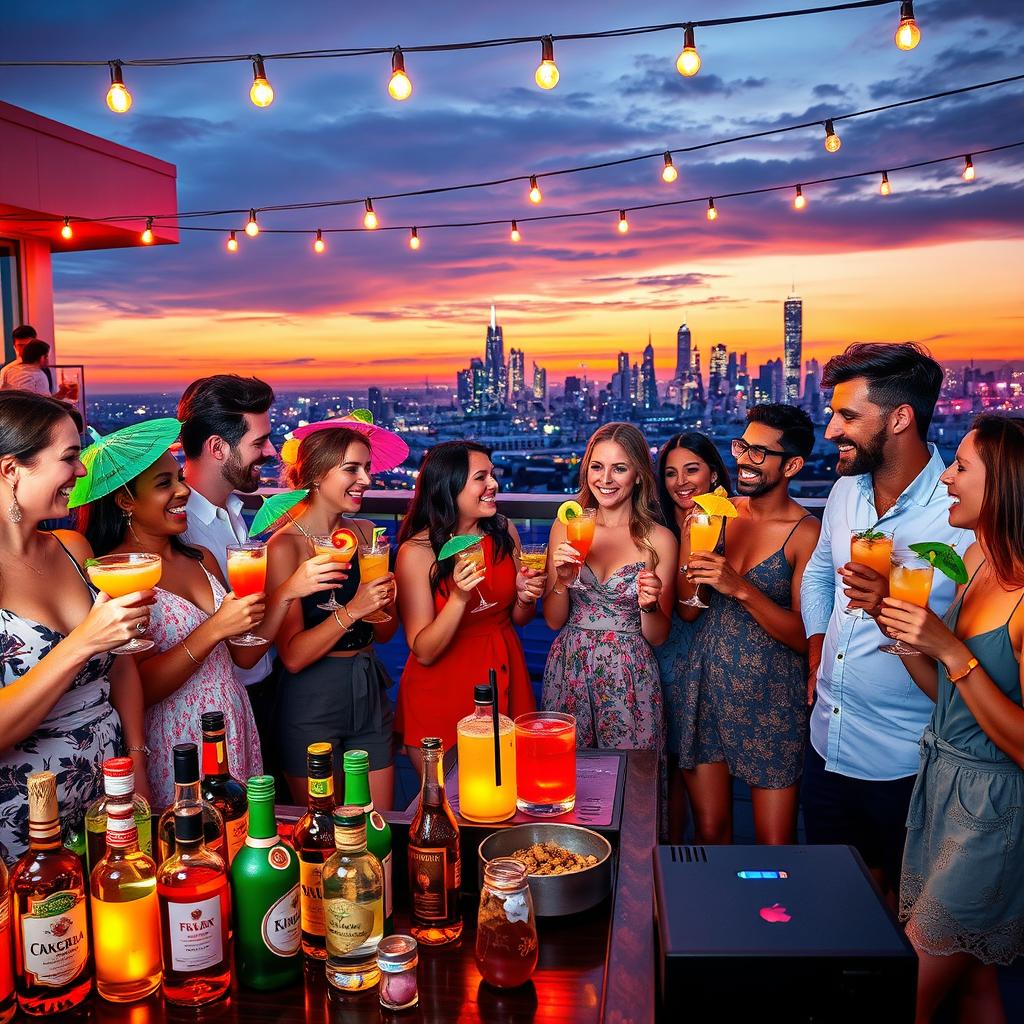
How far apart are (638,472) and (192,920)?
84.5 inches

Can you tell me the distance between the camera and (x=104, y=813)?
50.9 inches

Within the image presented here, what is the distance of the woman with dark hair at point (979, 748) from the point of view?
187cm

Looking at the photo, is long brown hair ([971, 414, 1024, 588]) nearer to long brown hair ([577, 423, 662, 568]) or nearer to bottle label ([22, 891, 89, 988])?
long brown hair ([577, 423, 662, 568])

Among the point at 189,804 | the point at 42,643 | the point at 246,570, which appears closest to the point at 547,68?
the point at 246,570

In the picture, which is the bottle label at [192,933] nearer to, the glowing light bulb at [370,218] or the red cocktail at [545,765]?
the red cocktail at [545,765]

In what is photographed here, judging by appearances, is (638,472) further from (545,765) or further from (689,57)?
(545,765)

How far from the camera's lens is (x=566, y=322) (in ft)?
29.6

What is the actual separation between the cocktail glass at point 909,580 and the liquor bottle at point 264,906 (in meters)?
1.32

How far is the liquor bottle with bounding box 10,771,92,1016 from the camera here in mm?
1166

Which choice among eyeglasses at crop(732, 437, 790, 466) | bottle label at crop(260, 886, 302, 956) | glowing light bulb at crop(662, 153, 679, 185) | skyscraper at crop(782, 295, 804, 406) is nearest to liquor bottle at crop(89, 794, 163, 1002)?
bottle label at crop(260, 886, 302, 956)

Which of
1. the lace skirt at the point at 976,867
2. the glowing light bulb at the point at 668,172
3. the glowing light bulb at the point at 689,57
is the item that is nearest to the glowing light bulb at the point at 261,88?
the glowing light bulb at the point at 689,57

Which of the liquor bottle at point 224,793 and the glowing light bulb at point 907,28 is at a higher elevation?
the glowing light bulb at point 907,28

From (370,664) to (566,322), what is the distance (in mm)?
6792

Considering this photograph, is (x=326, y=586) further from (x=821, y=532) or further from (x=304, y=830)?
(x=821, y=532)
